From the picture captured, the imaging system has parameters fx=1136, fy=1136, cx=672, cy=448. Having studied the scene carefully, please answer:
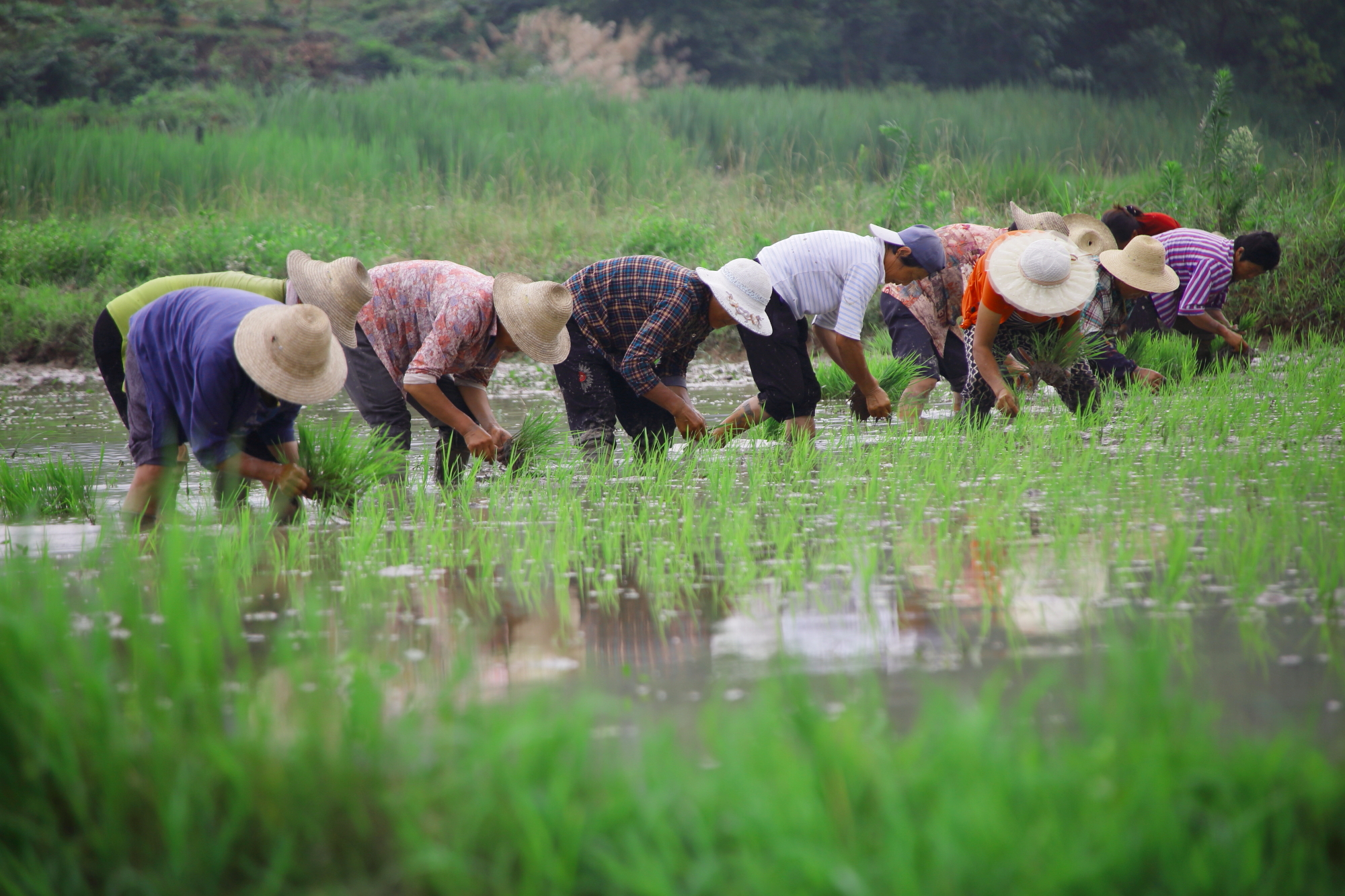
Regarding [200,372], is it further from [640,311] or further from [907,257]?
[907,257]

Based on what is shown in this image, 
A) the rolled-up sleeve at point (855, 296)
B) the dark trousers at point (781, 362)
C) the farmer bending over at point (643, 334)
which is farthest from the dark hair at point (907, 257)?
the farmer bending over at point (643, 334)

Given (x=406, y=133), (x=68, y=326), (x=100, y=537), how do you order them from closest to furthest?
(x=100, y=537)
(x=68, y=326)
(x=406, y=133)

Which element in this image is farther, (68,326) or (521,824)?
(68,326)

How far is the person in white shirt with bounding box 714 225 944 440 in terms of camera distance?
208 inches

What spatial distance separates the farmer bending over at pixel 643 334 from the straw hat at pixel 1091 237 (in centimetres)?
272

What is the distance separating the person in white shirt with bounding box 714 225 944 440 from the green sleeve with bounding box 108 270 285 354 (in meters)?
2.07

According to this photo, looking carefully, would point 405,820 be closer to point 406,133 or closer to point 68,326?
point 68,326

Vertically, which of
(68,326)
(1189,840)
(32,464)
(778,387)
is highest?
(1189,840)

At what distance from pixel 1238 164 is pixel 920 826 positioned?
32.9 feet

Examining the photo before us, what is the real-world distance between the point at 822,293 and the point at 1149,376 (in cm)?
246

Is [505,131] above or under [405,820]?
under

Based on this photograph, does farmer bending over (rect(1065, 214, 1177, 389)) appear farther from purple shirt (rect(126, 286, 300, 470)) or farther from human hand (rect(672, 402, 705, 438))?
purple shirt (rect(126, 286, 300, 470))

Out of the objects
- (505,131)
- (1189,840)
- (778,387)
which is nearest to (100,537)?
(1189,840)

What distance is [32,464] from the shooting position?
209 inches
